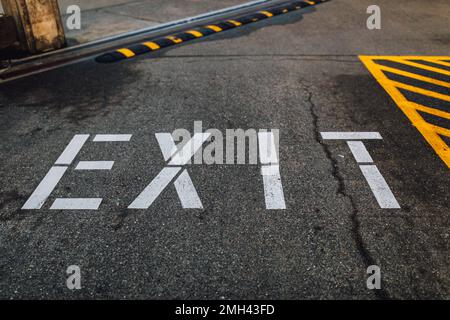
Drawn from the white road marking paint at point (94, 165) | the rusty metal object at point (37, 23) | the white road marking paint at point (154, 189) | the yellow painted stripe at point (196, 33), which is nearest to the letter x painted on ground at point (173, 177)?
the white road marking paint at point (154, 189)

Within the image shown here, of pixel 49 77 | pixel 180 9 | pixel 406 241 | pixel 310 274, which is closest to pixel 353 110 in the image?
pixel 406 241

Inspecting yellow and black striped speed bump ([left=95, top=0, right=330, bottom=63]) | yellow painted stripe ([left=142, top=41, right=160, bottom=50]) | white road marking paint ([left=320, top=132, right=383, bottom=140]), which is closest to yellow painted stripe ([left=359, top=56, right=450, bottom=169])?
white road marking paint ([left=320, top=132, right=383, bottom=140])

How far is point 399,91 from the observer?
5867 mm

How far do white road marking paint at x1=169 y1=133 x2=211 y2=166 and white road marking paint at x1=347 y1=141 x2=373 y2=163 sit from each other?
175 centimetres

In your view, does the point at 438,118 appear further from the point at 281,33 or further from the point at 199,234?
the point at 281,33

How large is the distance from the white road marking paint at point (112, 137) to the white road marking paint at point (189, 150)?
2.45 feet

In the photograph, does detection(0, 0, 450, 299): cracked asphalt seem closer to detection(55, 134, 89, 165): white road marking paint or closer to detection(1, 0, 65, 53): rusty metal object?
detection(55, 134, 89, 165): white road marking paint

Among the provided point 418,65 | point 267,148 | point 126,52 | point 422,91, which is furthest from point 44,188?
point 418,65

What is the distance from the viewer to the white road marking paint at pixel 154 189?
11.8 feet

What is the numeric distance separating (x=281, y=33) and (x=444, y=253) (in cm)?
668

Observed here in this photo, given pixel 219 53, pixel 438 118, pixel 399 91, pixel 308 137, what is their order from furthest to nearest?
1. pixel 219 53
2. pixel 399 91
3. pixel 438 118
4. pixel 308 137

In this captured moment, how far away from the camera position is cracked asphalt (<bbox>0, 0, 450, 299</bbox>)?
2855 mm

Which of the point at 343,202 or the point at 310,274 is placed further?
the point at 343,202

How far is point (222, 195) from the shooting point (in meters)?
3.71
